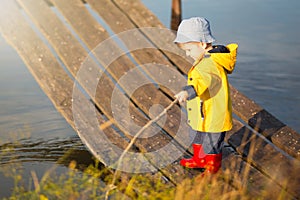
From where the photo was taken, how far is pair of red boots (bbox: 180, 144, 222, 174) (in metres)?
4.12

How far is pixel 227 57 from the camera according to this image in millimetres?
3977

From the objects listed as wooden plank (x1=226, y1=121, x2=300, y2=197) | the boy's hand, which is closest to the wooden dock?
wooden plank (x1=226, y1=121, x2=300, y2=197)

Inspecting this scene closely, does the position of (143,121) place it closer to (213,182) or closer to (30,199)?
(213,182)

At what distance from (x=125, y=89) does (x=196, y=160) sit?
142 cm

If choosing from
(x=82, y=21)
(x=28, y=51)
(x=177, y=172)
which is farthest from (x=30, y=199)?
(x=82, y=21)

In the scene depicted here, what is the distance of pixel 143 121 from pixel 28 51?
1.63 meters

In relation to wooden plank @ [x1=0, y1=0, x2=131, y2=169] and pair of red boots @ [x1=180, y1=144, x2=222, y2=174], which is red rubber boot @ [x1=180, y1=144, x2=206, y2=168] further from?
wooden plank @ [x1=0, y1=0, x2=131, y2=169]

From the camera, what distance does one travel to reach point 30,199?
3.78 meters

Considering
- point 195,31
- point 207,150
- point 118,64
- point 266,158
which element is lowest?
point 266,158

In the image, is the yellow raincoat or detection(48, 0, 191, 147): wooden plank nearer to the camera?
the yellow raincoat

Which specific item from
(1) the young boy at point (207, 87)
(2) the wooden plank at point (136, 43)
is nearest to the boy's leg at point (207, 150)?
(1) the young boy at point (207, 87)

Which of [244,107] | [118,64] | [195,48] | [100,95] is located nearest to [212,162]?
[195,48]

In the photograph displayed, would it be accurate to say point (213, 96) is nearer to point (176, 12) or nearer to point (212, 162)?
point (212, 162)

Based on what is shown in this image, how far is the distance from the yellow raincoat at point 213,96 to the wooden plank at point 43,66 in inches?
37.8
